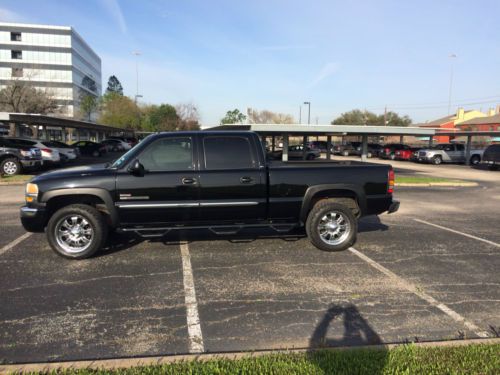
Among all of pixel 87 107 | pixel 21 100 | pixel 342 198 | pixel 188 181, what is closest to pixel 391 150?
pixel 342 198

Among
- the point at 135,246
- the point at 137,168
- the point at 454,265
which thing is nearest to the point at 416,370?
the point at 454,265

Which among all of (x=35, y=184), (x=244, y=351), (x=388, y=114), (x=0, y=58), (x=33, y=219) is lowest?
(x=244, y=351)

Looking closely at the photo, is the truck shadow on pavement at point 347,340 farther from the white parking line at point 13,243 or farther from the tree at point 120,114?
the tree at point 120,114

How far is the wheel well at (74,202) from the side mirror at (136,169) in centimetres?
70

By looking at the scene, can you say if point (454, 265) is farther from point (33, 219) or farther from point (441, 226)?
point (33, 219)

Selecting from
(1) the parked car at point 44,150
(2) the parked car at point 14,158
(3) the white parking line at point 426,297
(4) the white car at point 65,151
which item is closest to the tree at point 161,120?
(4) the white car at point 65,151

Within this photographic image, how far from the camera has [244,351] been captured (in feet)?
10.7

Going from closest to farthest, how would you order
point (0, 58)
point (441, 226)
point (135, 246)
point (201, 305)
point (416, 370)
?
point (416, 370), point (201, 305), point (135, 246), point (441, 226), point (0, 58)

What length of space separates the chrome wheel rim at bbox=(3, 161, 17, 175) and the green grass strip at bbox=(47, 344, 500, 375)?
53.9ft

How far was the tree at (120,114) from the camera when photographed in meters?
61.2

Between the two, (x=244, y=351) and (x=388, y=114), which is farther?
(x=388, y=114)

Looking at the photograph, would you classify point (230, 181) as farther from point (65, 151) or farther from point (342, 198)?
point (65, 151)

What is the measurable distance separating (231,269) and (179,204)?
1263 mm

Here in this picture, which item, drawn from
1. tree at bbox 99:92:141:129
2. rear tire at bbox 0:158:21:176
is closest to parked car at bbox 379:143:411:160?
rear tire at bbox 0:158:21:176
